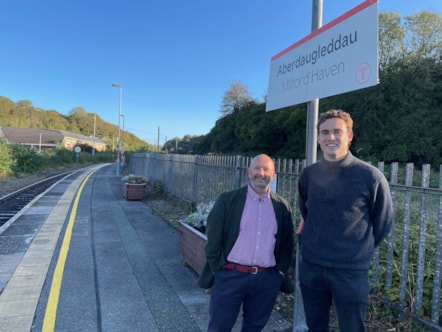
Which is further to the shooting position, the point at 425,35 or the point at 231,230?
the point at 425,35

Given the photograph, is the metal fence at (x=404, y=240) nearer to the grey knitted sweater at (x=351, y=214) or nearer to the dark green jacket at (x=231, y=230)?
the dark green jacket at (x=231, y=230)

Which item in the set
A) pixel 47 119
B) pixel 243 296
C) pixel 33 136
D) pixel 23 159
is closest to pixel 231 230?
pixel 243 296

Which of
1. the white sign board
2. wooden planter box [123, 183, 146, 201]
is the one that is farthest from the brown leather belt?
wooden planter box [123, 183, 146, 201]

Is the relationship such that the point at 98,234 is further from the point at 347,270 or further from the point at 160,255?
the point at 347,270

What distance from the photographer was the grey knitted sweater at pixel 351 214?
6.52 ft

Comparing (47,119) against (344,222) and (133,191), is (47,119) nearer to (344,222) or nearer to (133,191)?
(133,191)

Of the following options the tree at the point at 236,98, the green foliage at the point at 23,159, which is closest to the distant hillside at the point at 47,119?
the tree at the point at 236,98

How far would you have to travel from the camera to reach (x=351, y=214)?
1.99 m

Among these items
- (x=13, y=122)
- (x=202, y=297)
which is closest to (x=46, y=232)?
(x=202, y=297)

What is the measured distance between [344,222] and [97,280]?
11.6 feet

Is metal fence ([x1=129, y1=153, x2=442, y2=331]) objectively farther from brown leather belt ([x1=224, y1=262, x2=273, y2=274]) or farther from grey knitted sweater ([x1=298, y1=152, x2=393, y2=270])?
brown leather belt ([x1=224, y1=262, x2=273, y2=274])

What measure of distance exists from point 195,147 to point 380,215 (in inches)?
1825

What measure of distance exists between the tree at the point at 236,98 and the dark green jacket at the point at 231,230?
3700 cm

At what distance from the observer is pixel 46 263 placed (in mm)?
4824
